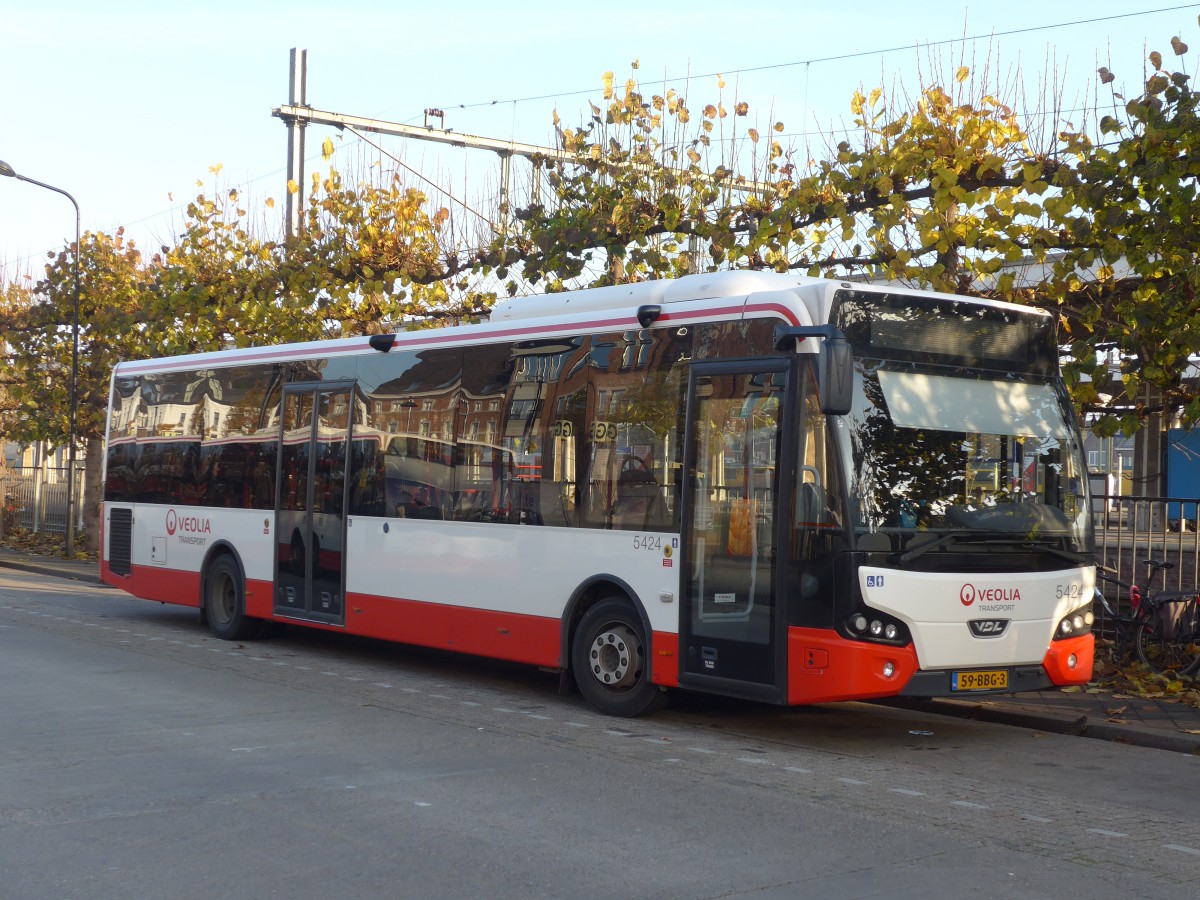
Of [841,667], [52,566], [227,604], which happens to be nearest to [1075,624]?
[841,667]

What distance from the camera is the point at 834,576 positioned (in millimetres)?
9117

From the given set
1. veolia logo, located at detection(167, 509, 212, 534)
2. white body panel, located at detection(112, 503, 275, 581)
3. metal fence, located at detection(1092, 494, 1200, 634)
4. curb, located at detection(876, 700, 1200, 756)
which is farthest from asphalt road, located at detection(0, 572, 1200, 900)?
veolia logo, located at detection(167, 509, 212, 534)

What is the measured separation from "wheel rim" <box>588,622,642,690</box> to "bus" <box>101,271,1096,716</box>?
2cm

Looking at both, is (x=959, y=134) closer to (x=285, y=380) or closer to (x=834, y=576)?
(x=834, y=576)

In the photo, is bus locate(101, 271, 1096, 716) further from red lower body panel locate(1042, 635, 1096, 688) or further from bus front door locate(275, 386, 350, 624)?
bus front door locate(275, 386, 350, 624)

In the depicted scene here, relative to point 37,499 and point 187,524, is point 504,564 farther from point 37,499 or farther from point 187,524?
point 37,499

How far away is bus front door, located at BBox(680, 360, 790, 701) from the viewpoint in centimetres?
947

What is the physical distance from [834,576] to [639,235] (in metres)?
8.28

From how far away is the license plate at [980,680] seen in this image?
9352 millimetres

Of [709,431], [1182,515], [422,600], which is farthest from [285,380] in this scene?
[1182,515]

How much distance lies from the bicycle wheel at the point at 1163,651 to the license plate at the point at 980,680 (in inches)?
138

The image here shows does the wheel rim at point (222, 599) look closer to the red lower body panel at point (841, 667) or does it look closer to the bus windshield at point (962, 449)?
the red lower body panel at point (841, 667)

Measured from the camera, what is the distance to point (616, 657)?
10750 millimetres

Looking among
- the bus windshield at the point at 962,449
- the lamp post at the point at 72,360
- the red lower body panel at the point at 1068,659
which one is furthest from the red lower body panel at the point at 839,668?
the lamp post at the point at 72,360
